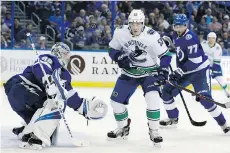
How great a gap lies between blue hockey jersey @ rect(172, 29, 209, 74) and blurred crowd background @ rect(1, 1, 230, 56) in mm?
4452

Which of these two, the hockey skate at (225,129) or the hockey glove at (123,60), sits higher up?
the hockey glove at (123,60)

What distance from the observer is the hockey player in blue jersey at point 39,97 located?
4.11m

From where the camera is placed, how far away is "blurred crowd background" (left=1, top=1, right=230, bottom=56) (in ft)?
31.9

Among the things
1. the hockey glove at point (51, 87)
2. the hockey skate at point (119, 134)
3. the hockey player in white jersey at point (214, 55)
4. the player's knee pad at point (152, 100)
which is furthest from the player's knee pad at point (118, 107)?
the hockey player in white jersey at point (214, 55)

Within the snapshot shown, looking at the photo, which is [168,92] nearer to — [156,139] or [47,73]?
[156,139]

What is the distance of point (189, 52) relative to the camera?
529cm

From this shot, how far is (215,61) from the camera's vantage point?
24.1ft

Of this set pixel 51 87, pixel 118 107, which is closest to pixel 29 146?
pixel 51 87

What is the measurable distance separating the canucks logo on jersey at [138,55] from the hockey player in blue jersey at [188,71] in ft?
2.58

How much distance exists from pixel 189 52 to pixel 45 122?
5.93 feet

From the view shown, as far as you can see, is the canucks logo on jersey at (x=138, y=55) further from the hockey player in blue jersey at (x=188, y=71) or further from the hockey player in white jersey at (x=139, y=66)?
the hockey player in blue jersey at (x=188, y=71)

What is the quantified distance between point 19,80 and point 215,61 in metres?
3.69

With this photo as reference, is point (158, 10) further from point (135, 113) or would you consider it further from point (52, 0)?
point (135, 113)

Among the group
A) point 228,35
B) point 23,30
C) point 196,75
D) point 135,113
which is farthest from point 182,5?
point 196,75
